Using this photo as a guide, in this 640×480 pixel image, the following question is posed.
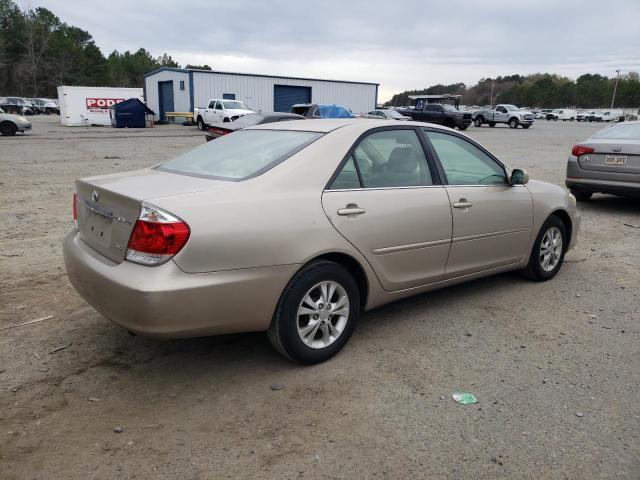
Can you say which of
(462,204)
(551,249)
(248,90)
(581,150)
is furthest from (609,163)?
(248,90)

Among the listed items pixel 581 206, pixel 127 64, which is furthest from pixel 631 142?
pixel 127 64

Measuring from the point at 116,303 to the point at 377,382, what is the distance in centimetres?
160

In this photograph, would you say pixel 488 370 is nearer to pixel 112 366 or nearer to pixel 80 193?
pixel 112 366

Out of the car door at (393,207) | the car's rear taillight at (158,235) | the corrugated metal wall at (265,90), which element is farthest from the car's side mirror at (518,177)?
the corrugated metal wall at (265,90)

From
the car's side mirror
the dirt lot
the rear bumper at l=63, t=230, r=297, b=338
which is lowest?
the dirt lot

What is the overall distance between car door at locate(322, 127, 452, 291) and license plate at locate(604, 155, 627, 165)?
18.0ft

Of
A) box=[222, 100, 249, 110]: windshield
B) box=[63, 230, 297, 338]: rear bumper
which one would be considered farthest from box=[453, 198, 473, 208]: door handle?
box=[222, 100, 249, 110]: windshield

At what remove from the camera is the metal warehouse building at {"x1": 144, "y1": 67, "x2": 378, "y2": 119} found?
38.5 m

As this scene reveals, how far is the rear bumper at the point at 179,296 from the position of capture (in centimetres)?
282

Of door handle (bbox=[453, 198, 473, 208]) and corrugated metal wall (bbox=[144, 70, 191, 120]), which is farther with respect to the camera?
corrugated metal wall (bbox=[144, 70, 191, 120])

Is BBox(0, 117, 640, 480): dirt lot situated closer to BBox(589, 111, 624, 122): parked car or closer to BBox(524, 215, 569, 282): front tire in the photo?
BBox(524, 215, 569, 282): front tire

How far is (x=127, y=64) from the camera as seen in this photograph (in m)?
109

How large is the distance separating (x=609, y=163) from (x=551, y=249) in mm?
4012

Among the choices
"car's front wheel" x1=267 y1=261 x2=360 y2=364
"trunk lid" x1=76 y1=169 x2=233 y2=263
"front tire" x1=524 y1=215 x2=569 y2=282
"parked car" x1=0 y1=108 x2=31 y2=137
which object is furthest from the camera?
"parked car" x1=0 y1=108 x2=31 y2=137
